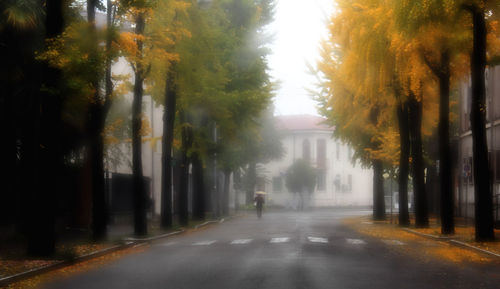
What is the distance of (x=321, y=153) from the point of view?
88625 millimetres

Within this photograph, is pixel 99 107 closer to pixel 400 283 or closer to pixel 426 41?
pixel 426 41

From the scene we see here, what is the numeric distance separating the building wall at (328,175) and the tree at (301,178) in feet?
16.3

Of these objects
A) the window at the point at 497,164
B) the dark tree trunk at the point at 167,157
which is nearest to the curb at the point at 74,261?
the dark tree trunk at the point at 167,157

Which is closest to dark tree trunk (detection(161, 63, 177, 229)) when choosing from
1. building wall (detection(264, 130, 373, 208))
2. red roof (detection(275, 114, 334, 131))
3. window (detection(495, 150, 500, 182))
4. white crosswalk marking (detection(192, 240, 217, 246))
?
white crosswalk marking (detection(192, 240, 217, 246))

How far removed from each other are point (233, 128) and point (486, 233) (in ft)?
54.8

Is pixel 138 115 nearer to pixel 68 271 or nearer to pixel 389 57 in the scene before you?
pixel 389 57

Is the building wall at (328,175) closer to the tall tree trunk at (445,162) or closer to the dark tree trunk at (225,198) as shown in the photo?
the dark tree trunk at (225,198)

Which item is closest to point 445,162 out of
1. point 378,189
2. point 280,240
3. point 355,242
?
point 355,242

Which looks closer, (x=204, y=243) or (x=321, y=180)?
(x=204, y=243)

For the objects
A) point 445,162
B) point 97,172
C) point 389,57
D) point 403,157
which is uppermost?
point 389,57

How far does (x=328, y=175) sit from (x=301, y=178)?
26.8 feet

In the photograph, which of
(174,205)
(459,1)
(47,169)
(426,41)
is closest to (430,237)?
(426,41)

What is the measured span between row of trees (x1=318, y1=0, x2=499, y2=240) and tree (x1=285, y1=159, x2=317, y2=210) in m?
44.2

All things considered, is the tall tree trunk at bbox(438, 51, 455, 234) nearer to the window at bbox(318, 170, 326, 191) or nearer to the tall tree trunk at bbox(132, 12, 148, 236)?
the tall tree trunk at bbox(132, 12, 148, 236)
